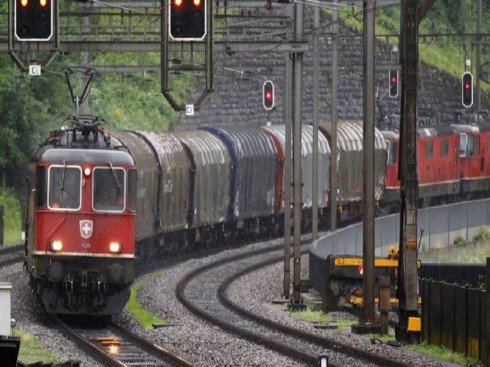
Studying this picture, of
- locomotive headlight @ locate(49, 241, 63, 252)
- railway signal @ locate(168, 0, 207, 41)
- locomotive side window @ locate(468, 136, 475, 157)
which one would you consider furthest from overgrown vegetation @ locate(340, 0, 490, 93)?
railway signal @ locate(168, 0, 207, 41)

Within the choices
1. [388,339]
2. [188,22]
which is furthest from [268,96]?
[188,22]

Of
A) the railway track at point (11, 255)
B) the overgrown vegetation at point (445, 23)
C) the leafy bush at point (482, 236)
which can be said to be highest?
the overgrown vegetation at point (445, 23)

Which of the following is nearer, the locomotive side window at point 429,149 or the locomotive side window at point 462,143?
the locomotive side window at point 429,149

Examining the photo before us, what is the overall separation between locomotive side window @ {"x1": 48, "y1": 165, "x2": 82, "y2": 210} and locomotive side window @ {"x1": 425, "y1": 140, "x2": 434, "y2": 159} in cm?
3508

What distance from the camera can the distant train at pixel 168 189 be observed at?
29.2m

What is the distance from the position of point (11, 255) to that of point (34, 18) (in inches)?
793

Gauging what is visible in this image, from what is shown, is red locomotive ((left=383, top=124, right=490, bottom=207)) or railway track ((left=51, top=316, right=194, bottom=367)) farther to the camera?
red locomotive ((left=383, top=124, right=490, bottom=207))

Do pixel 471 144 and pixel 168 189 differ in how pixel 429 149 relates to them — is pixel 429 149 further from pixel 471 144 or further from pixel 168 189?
pixel 168 189

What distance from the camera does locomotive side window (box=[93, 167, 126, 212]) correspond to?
29.4 meters

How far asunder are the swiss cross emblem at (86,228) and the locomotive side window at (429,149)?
35.2m

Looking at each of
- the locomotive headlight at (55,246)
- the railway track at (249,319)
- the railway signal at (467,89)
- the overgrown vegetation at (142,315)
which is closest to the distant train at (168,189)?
the locomotive headlight at (55,246)

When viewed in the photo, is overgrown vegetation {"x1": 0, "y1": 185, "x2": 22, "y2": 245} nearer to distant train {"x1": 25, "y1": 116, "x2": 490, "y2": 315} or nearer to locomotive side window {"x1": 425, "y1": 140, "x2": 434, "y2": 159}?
distant train {"x1": 25, "y1": 116, "x2": 490, "y2": 315}

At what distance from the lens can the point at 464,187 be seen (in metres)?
67.5

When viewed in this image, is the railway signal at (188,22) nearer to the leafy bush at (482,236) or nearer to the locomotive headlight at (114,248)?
the locomotive headlight at (114,248)
